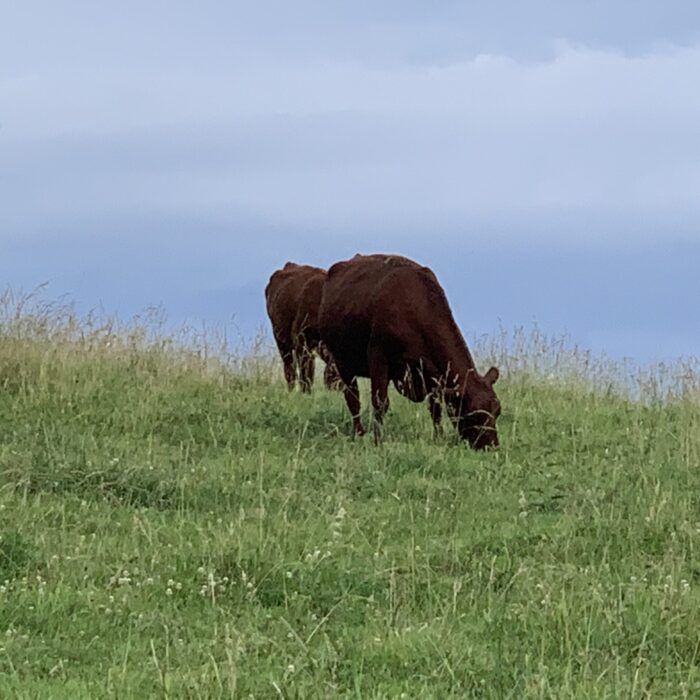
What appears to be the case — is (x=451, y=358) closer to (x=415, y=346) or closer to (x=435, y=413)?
(x=415, y=346)

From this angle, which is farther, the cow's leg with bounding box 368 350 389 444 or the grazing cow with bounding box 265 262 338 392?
the grazing cow with bounding box 265 262 338 392

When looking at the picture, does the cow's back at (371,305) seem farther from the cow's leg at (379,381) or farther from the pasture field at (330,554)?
the pasture field at (330,554)

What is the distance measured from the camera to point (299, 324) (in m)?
14.4

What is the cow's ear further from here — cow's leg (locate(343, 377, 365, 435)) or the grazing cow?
the grazing cow

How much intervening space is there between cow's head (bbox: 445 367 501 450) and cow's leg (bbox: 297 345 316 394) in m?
3.69

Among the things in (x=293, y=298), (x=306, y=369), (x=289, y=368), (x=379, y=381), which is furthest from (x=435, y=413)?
(x=293, y=298)

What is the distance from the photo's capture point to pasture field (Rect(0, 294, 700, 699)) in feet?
14.2

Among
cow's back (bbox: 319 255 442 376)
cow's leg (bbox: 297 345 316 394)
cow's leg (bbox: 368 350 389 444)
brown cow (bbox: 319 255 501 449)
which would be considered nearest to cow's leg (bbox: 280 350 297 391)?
cow's leg (bbox: 297 345 316 394)

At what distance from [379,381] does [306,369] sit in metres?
3.59

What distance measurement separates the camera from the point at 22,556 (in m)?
5.86

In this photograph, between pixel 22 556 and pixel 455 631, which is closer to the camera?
pixel 455 631

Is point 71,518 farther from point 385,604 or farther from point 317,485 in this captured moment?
point 385,604

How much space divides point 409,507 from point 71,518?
2043 millimetres

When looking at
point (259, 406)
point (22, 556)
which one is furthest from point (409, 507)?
point (259, 406)
